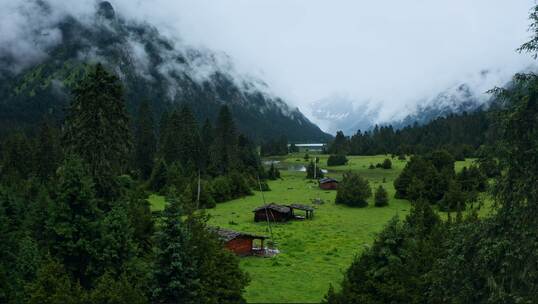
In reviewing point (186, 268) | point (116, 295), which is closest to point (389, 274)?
point (186, 268)

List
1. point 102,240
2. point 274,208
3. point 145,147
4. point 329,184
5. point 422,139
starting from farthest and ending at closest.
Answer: point 422,139 → point 145,147 → point 329,184 → point 274,208 → point 102,240

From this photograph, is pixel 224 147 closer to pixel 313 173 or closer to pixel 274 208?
pixel 313 173

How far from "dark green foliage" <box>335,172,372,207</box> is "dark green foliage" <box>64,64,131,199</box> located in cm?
4128

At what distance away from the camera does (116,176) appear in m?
31.9

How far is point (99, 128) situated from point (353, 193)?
144ft

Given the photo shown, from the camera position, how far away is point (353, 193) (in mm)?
66438

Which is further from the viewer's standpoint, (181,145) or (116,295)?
(181,145)

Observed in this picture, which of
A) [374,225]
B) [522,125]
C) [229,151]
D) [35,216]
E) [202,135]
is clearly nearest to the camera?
[522,125]

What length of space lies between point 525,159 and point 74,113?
2936 cm

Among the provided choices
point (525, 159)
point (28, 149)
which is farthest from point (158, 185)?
point (525, 159)

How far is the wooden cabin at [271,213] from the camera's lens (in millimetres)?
55131

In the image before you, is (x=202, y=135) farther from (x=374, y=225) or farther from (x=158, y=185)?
(x=374, y=225)

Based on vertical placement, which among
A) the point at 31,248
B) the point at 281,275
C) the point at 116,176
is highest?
the point at 116,176

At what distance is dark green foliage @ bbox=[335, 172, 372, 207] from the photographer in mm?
65812
